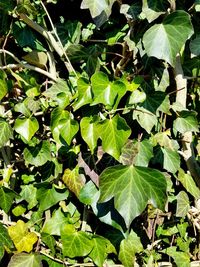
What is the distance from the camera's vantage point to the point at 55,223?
5.35ft

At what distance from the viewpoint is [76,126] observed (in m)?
1.47

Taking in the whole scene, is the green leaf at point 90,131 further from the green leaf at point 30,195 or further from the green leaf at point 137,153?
the green leaf at point 30,195

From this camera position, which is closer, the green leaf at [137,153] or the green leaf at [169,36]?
the green leaf at [169,36]

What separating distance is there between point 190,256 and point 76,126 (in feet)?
2.49

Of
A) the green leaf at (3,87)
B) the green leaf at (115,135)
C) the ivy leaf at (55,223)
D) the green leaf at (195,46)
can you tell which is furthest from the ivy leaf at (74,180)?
the green leaf at (195,46)

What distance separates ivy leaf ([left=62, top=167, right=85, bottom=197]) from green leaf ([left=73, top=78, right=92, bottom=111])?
10.4 inches

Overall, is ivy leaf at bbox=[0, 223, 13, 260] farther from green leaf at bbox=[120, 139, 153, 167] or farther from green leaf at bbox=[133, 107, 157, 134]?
green leaf at bbox=[133, 107, 157, 134]

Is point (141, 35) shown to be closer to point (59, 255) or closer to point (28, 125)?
point (28, 125)

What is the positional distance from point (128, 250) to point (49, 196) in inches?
14.2

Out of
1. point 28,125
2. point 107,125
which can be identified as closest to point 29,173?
point 28,125

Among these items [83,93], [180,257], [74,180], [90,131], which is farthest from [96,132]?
[180,257]

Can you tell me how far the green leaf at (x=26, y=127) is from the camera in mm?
1510

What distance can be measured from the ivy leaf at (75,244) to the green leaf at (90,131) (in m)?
0.33

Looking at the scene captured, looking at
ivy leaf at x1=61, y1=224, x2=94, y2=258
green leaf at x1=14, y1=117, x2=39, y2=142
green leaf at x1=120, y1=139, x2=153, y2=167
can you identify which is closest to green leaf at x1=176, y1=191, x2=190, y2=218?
green leaf at x1=120, y1=139, x2=153, y2=167
